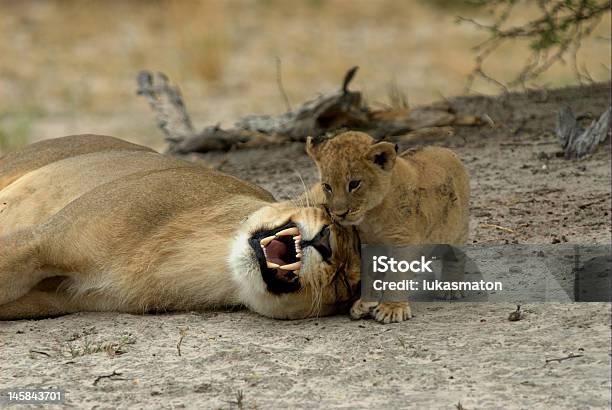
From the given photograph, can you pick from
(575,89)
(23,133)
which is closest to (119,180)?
(575,89)

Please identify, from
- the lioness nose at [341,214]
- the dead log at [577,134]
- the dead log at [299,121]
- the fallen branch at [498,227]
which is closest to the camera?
the lioness nose at [341,214]

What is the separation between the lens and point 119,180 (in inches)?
213

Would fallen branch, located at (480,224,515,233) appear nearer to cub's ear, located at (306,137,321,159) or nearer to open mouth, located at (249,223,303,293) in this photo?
cub's ear, located at (306,137,321,159)

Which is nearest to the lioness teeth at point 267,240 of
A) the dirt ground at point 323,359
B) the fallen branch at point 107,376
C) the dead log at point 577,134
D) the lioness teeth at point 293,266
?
the lioness teeth at point 293,266

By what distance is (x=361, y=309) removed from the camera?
15.9 ft

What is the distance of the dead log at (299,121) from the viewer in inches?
330

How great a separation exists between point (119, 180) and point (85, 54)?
10498 millimetres

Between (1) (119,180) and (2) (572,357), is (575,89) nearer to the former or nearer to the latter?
(1) (119,180)
